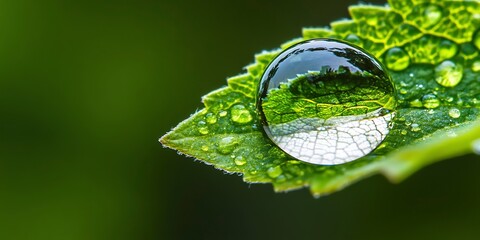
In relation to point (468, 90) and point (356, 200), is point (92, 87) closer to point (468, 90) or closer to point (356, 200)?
point (356, 200)

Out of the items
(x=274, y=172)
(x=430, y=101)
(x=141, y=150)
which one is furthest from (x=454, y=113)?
(x=141, y=150)

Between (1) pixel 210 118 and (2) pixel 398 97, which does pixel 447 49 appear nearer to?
(2) pixel 398 97

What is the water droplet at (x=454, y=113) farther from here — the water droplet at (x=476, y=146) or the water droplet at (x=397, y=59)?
the water droplet at (x=476, y=146)

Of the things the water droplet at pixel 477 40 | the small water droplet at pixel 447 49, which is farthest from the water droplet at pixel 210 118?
the water droplet at pixel 477 40

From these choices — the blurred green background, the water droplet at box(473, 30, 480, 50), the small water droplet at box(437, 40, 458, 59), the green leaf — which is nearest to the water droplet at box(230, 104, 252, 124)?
the green leaf

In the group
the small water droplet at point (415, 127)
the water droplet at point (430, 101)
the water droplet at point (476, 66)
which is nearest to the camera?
the small water droplet at point (415, 127)

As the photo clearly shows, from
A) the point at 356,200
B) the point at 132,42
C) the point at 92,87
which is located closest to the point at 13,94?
the point at 92,87
